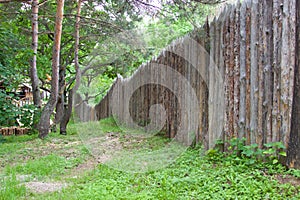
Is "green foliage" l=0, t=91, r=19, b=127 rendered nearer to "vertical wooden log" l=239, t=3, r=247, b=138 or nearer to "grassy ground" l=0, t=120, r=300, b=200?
"grassy ground" l=0, t=120, r=300, b=200

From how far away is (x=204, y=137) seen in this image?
14.1 feet

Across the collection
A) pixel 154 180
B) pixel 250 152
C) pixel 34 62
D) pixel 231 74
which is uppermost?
pixel 34 62

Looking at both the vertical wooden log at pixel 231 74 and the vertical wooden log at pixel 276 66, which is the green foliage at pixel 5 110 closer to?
the vertical wooden log at pixel 231 74

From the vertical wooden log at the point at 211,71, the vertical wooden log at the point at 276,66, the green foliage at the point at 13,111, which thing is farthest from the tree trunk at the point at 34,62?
the vertical wooden log at the point at 276,66

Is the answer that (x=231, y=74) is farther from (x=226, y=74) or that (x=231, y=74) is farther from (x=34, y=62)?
(x=34, y=62)

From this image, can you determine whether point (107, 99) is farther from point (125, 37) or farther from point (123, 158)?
point (123, 158)

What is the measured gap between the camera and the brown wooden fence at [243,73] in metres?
2.95

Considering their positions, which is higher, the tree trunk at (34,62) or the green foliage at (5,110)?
the tree trunk at (34,62)

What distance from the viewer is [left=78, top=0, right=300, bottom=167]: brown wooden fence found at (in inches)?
116

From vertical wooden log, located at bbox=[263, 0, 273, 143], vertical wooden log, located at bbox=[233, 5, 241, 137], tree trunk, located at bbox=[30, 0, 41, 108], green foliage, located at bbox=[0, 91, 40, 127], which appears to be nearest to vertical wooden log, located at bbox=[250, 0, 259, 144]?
vertical wooden log, located at bbox=[263, 0, 273, 143]

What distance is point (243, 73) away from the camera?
137 inches

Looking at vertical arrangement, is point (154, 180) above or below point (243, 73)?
below

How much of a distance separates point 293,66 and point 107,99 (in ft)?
34.1

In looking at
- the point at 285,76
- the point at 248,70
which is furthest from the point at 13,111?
the point at 285,76
